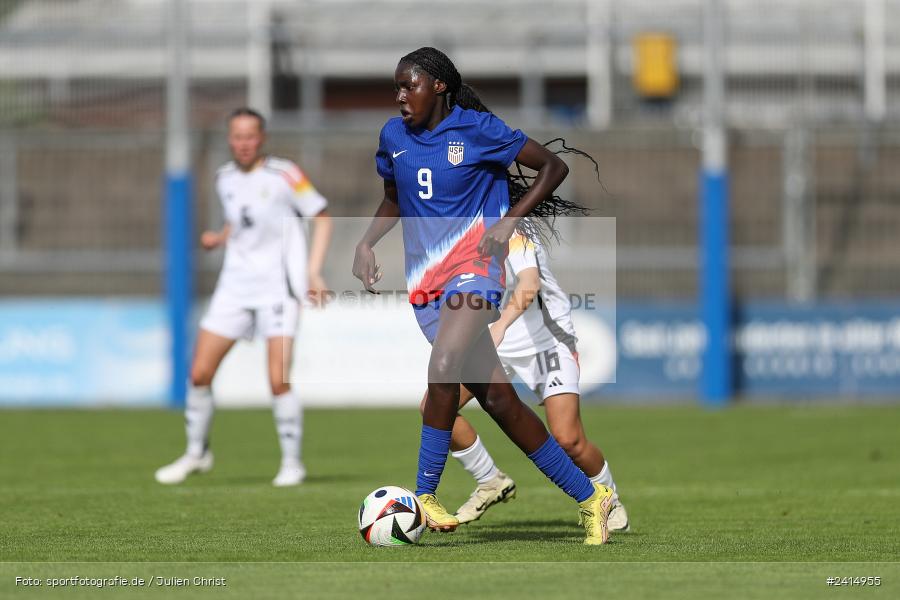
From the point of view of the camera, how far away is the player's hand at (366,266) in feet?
24.9

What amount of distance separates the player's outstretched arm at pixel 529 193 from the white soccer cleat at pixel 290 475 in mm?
3902

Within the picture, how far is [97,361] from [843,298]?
8.94m

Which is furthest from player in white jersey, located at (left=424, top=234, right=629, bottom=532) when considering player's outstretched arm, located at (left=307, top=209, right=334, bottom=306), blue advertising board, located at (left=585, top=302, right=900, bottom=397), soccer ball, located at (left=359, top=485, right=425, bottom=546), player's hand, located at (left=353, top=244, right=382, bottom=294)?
blue advertising board, located at (left=585, top=302, right=900, bottom=397)

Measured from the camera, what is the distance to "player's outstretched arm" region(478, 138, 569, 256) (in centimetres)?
708

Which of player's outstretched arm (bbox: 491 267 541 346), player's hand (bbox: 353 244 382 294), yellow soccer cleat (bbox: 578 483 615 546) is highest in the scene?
player's hand (bbox: 353 244 382 294)

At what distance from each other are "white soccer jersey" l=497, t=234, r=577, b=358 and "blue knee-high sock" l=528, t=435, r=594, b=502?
81cm

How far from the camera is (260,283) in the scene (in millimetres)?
10820

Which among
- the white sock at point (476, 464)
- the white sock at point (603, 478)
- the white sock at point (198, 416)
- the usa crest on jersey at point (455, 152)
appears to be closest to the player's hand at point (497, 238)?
the usa crest on jersey at point (455, 152)

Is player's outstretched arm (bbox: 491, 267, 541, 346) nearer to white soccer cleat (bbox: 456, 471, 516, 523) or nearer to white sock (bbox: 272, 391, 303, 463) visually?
white soccer cleat (bbox: 456, 471, 516, 523)

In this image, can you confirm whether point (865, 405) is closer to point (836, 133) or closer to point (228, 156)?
point (836, 133)

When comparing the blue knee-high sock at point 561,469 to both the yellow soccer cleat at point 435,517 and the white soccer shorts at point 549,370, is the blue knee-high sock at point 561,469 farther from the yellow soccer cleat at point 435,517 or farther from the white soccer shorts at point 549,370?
the white soccer shorts at point 549,370

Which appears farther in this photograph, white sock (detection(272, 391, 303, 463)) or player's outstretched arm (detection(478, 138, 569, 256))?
white sock (detection(272, 391, 303, 463))

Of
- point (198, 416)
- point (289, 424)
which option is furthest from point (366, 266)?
point (198, 416)

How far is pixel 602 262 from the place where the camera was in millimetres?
19875
